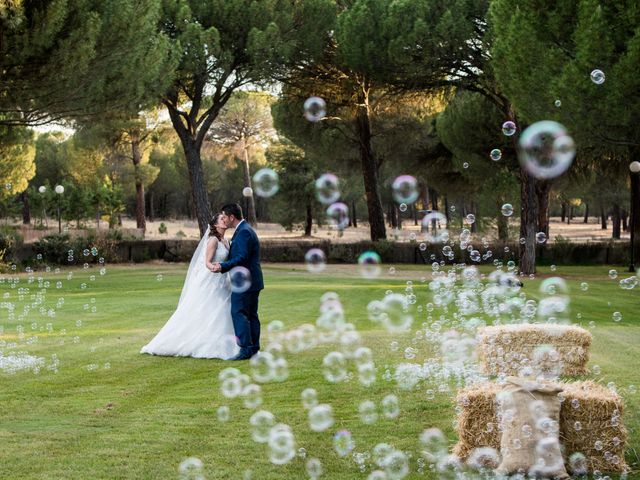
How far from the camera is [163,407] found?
302 inches

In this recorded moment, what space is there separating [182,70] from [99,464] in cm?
2534

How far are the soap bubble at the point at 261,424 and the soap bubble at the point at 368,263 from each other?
66.4 feet

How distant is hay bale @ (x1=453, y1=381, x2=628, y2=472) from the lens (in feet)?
18.7

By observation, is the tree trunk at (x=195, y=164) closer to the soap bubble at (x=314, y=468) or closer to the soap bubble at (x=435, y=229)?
the soap bubble at (x=435, y=229)

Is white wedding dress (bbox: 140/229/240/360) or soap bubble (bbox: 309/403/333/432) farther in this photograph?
white wedding dress (bbox: 140/229/240/360)

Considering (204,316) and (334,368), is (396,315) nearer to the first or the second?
(204,316)

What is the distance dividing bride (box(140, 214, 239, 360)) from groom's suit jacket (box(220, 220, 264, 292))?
30cm

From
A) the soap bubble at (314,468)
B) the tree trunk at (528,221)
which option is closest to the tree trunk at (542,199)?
the tree trunk at (528,221)

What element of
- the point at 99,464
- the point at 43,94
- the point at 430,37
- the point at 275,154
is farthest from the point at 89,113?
the point at 275,154

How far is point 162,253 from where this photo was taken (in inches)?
1389

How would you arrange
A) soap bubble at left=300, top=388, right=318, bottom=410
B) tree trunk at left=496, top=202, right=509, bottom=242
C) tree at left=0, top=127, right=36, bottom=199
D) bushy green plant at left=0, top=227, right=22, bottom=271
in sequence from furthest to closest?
tree at left=0, top=127, right=36, bottom=199, tree trunk at left=496, top=202, right=509, bottom=242, bushy green plant at left=0, top=227, right=22, bottom=271, soap bubble at left=300, top=388, right=318, bottom=410

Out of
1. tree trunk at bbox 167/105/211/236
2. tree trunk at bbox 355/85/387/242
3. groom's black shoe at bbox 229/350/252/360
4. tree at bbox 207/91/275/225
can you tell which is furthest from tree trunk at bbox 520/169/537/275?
tree at bbox 207/91/275/225

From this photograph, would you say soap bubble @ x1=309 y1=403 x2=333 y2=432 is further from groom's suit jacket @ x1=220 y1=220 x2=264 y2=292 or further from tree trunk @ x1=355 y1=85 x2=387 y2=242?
tree trunk @ x1=355 y1=85 x2=387 y2=242

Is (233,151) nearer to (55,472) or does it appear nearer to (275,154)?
(275,154)
